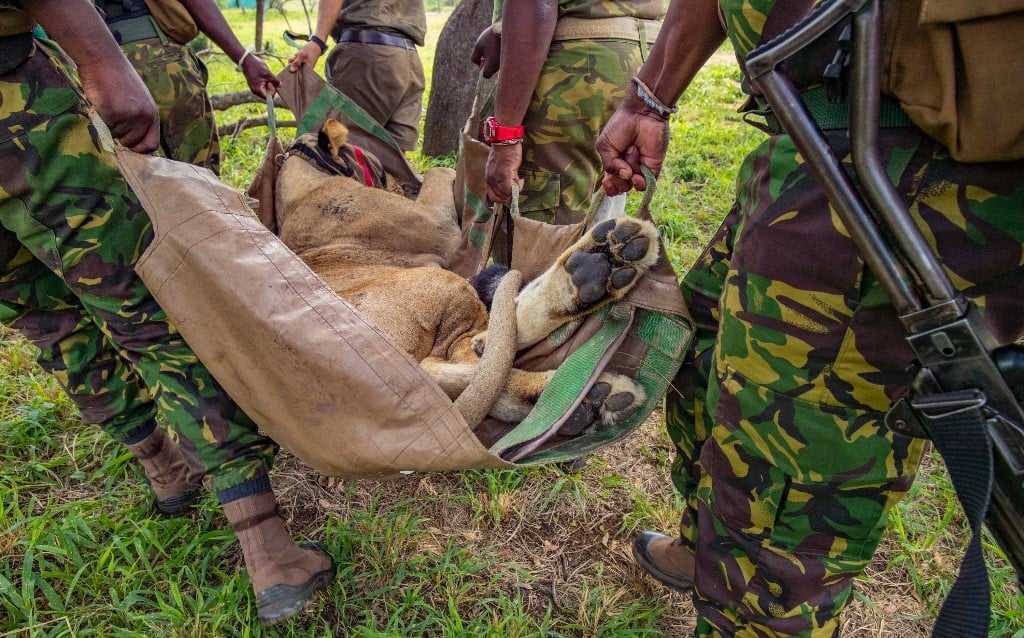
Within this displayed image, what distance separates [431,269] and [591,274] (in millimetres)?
1077

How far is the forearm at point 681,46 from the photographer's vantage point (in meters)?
1.62

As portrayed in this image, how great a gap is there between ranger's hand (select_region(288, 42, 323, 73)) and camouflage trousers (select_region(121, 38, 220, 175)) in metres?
0.53

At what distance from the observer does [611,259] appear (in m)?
2.02

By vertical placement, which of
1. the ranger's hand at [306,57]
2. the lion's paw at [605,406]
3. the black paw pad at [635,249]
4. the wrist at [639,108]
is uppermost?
the ranger's hand at [306,57]

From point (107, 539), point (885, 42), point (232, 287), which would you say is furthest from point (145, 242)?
point (885, 42)

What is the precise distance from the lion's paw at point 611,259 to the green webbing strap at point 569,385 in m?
0.07

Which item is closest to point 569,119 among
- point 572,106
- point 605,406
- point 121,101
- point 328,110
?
point 572,106

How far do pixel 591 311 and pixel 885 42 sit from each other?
124 cm

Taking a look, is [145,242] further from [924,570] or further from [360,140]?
[924,570]

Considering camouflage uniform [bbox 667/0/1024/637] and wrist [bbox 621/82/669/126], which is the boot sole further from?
wrist [bbox 621/82/669/126]

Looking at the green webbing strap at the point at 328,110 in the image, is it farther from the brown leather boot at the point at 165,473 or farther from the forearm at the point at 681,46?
the forearm at the point at 681,46

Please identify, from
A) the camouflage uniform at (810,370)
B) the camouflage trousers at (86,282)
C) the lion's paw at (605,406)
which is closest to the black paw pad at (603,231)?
the lion's paw at (605,406)

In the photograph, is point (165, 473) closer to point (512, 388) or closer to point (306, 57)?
point (512, 388)

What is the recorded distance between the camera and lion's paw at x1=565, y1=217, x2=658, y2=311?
1.95 m
